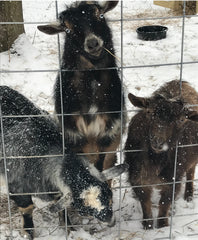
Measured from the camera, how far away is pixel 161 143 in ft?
11.0

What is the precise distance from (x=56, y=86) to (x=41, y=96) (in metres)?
2.83

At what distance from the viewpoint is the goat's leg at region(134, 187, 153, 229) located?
13.2 ft

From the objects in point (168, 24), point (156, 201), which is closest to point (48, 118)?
point (156, 201)

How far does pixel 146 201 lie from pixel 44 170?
43.6 inches

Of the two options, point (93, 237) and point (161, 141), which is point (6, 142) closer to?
point (93, 237)

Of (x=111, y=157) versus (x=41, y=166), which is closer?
(x=41, y=166)

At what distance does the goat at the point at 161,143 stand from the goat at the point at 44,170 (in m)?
0.47

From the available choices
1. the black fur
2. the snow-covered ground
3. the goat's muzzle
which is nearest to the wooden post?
the snow-covered ground

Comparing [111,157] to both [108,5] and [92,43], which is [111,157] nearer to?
[92,43]

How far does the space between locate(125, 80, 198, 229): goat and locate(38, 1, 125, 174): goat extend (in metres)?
0.27

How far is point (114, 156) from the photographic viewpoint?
177 inches

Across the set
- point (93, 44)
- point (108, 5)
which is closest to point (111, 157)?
point (93, 44)

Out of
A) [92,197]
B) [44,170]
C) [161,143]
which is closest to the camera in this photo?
[92,197]

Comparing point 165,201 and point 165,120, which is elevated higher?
point 165,120
